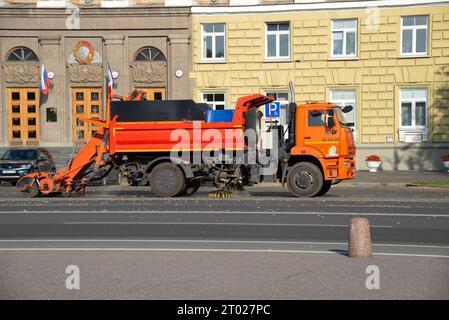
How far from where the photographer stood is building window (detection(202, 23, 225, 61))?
3988 centimetres

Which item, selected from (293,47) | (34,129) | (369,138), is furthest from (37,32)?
(369,138)

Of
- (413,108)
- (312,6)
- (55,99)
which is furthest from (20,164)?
(413,108)

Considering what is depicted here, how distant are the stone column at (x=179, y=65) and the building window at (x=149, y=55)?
61cm

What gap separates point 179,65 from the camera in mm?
39688

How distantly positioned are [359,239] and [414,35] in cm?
2929

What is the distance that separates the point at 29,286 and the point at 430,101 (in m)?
32.1

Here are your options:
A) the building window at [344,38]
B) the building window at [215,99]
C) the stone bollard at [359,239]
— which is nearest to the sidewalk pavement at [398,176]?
the building window at [344,38]

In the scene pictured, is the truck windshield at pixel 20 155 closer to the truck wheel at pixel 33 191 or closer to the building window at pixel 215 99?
the truck wheel at pixel 33 191

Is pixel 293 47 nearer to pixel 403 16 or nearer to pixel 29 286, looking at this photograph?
pixel 403 16

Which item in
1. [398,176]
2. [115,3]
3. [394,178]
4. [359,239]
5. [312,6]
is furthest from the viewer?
[115,3]

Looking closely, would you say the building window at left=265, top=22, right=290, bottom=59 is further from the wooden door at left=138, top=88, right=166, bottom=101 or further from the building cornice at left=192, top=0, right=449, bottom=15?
the wooden door at left=138, top=88, right=166, bottom=101

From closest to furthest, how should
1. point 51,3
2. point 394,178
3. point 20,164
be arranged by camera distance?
point 20,164 → point 394,178 → point 51,3

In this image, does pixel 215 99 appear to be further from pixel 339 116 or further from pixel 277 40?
pixel 339 116

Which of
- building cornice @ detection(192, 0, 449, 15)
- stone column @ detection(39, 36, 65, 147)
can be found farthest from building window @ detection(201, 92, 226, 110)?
stone column @ detection(39, 36, 65, 147)
